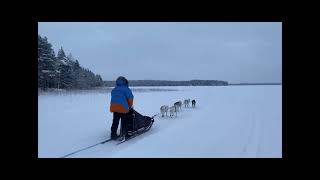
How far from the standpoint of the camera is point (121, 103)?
621 cm

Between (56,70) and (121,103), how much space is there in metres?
25.0

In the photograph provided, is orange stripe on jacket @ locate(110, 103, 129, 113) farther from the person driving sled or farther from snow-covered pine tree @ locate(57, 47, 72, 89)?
snow-covered pine tree @ locate(57, 47, 72, 89)

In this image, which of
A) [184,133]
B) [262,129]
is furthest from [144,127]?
[262,129]

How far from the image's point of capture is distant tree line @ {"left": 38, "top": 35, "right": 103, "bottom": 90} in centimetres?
2708

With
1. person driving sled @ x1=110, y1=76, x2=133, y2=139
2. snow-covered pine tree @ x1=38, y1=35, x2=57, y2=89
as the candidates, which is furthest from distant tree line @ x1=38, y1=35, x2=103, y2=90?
person driving sled @ x1=110, y1=76, x2=133, y2=139

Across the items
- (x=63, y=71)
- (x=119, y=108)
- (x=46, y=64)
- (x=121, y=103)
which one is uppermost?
(x=46, y=64)

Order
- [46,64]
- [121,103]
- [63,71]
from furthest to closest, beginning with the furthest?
[63,71]
[46,64]
[121,103]

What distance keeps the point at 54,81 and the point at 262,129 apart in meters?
25.5

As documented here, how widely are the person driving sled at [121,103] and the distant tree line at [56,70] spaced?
22150 mm

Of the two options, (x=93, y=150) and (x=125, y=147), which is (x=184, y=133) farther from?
(x=93, y=150)

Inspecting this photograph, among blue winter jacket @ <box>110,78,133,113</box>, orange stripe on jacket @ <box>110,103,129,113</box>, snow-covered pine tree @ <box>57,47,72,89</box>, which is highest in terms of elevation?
snow-covered pine tree @ <box>57,47,72,89</box>

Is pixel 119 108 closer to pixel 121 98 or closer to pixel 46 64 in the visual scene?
pixel 121 98

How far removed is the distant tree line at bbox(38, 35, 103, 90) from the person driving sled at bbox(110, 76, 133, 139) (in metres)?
22.2

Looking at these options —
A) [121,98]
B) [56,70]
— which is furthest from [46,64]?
[121,98]
